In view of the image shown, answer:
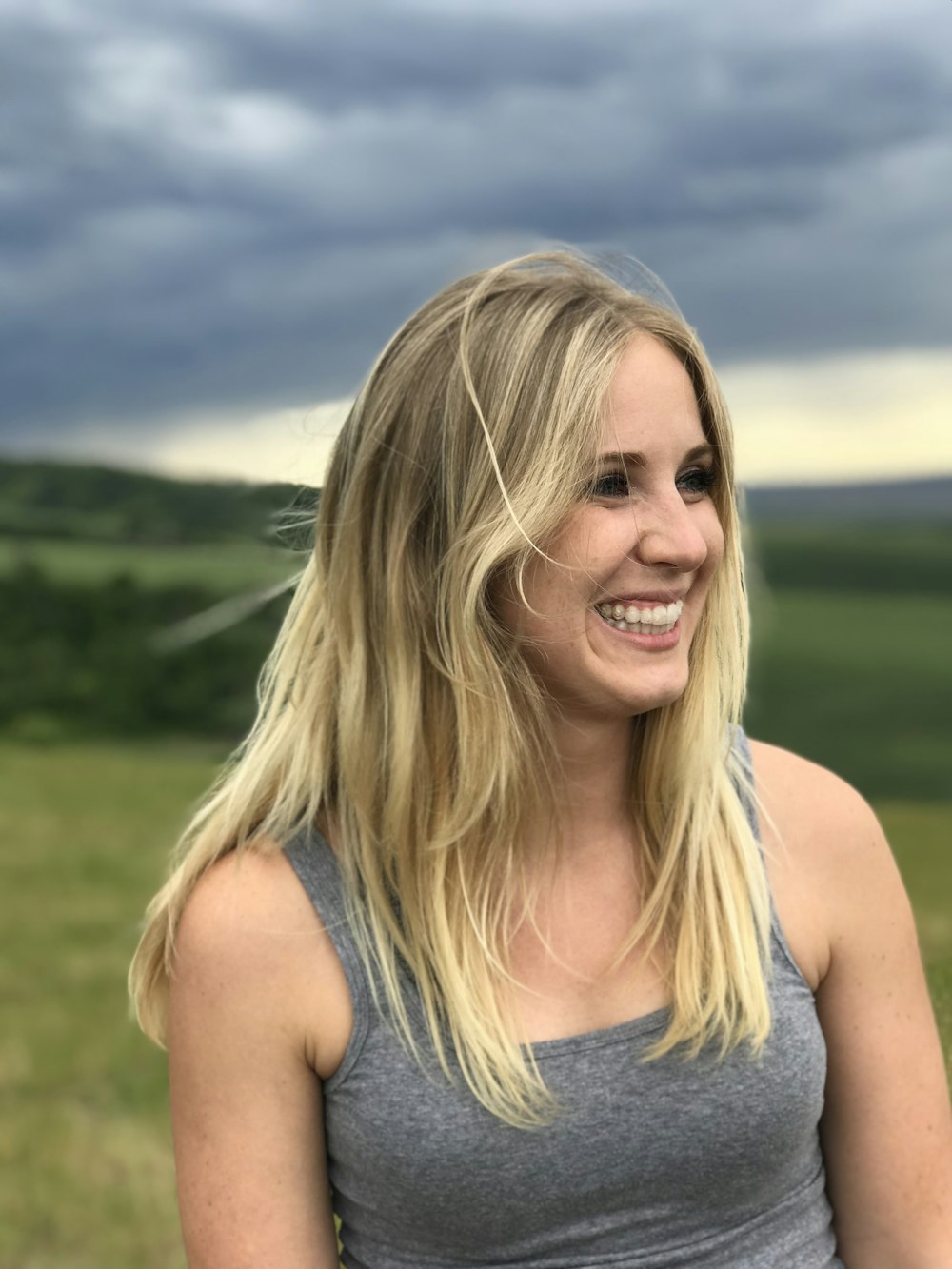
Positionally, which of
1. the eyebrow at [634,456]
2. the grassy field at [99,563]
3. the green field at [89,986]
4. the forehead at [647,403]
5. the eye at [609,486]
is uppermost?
the forehead at [647,403]

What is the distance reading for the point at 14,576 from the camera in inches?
430

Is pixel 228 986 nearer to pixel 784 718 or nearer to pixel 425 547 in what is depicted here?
pixel 425 547

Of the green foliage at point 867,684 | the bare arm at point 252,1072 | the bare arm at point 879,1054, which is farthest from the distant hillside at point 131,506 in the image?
the green foliage at point 867,684

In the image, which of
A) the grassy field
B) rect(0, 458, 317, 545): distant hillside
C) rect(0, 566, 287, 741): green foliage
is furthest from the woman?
rect(0, 566, 287, 741): green foliage

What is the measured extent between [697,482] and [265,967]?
2.25 feet

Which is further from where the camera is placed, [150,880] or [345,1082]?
[150,880]

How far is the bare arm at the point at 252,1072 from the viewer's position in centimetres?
139

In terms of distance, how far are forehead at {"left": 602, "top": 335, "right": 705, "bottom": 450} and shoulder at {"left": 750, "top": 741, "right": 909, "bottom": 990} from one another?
0.42 metres

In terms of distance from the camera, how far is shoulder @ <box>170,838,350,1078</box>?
139cm

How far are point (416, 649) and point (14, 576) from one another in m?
10.2

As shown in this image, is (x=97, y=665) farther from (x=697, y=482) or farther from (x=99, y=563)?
(x=697, y=482)

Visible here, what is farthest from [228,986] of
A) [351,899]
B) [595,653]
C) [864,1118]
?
[864,1118]

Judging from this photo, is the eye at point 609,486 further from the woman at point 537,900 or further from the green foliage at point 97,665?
the green foliage at point 97,665

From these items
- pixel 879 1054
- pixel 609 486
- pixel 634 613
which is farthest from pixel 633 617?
pixel 879 1054
